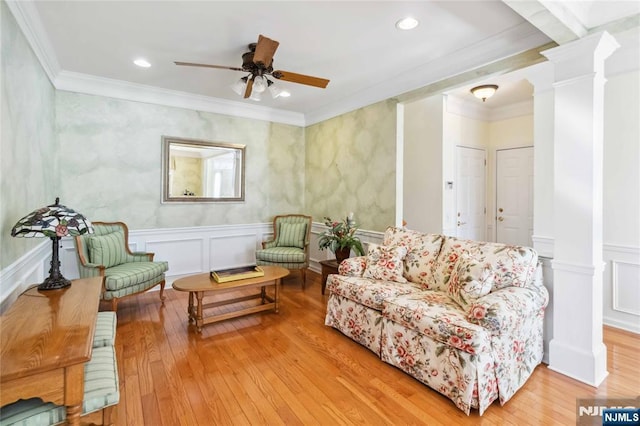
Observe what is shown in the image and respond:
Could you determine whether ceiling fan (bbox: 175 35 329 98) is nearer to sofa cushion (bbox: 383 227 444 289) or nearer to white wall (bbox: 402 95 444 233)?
sofa cushion (bbox: 383 227 444 289)

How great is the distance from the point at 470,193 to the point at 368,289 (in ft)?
10.9

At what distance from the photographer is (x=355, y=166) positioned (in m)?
4.35

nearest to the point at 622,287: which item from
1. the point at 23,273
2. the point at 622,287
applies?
the point at 622,287

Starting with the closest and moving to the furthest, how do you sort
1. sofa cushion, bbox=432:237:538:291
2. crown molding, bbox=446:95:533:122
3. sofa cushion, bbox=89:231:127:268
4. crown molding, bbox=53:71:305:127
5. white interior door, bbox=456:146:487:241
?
sofa cushion, bbox=432:237:538:291
sofa cushion, bbox=89:231:127:268
crown molding, bbox=53:71:305:127
crown molding, bbox=446:95:533:122
white interior door, bbox=456:146:487:241

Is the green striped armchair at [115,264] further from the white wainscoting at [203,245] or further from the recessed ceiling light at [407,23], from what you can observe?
the recessed ceiling light at [407,23]

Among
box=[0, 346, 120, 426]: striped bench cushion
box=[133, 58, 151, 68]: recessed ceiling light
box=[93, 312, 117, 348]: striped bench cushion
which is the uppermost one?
box=[133, 58, 151, 68]: recessed ceiling light

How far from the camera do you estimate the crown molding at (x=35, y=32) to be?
2.12 meters

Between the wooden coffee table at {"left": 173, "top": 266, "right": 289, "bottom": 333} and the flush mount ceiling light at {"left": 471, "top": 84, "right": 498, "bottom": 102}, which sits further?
the flush mount ceiling light at {"left": 471, "top": 84, "right": 498, "bottom": 102}

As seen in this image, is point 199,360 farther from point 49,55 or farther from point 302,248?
point 49,55

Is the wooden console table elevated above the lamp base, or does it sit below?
below

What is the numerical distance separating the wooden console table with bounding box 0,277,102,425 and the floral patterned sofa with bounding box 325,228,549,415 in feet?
6.13

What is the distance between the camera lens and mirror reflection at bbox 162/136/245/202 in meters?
4.25

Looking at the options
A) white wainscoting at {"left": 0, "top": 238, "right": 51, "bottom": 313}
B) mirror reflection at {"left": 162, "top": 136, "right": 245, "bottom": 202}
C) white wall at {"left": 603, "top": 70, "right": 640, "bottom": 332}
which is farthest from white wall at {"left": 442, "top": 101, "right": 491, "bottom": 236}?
white wainscoting at {"left": 0, "top": 238, "right": 51, "bottom": 313}

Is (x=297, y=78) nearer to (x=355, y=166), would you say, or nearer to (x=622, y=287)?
(x=355, y=166)
